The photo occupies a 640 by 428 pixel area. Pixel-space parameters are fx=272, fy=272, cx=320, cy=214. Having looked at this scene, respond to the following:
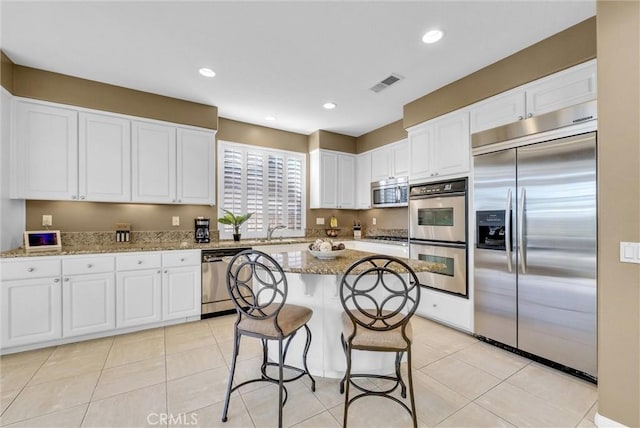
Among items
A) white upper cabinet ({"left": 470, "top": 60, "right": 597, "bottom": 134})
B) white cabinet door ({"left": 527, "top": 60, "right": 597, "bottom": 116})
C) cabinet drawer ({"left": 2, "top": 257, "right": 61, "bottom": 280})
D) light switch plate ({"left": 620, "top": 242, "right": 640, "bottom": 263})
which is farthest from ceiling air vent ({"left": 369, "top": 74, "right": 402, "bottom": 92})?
cabinet drawer ({"left": 2, "top": 257, "right": 61, "bottom": 280})

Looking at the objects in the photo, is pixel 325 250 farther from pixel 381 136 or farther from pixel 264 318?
pixel 381 136

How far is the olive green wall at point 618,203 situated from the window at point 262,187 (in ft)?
13.0

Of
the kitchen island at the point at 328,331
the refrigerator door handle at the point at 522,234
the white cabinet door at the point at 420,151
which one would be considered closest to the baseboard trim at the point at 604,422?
the refrigerator door handle at the point at 522,234

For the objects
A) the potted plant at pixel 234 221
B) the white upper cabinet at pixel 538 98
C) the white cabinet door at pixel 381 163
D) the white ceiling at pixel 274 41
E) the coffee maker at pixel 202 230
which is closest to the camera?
the white ceiling at pixel 274 41

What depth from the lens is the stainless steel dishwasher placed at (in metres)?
3.47

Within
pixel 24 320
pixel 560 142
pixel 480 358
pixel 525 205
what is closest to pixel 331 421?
pixel 480 358

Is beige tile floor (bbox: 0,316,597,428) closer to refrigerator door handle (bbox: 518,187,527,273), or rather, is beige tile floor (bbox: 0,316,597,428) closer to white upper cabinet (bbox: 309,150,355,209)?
refrigerator door handle (bbox: 518,187,527,273)

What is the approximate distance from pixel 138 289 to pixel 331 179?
3.33 metres

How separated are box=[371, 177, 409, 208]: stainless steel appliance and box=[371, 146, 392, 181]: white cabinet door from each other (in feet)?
0.38

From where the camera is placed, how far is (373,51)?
258cm

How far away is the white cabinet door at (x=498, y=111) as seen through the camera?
259 centimetres

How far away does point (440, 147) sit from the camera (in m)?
3.30

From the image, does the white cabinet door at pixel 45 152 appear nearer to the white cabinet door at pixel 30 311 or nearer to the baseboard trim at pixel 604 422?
the white cabinet door at pixel 30 311

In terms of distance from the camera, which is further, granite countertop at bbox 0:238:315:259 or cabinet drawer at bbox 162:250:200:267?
cabinet drawer at bbox 162:250:200:267
